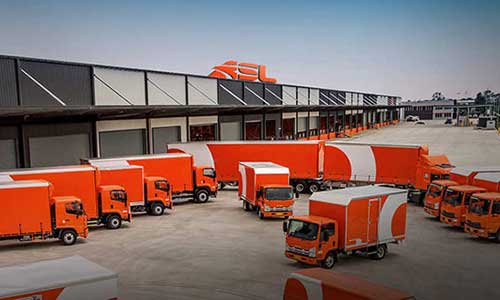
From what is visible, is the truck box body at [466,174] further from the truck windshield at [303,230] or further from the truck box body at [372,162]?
the truck windshield at [303,230]

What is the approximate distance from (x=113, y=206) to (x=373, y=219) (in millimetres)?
13120

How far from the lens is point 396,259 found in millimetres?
18781

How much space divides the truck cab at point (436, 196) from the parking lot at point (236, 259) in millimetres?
737

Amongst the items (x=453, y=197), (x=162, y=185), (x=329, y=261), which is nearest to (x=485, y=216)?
(x=453, y=197)

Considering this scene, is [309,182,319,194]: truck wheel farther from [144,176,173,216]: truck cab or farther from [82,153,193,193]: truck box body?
[144,176,173,216]: truck cab

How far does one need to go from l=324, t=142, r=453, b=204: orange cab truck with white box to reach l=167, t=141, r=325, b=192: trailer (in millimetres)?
881

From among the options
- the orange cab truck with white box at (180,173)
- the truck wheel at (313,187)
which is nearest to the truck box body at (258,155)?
the truck wheel at (313,187)

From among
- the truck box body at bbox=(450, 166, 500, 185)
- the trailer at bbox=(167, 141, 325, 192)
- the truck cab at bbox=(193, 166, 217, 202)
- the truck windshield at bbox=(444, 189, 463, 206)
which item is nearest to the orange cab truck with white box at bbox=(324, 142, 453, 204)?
the trailer at bbox=(167, 141, 325, 192)

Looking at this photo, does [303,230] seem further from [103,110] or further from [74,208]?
[103,110]

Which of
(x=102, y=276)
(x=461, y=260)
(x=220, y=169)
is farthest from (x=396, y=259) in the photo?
(x=220, y=169)

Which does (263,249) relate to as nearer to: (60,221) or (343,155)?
(60,221)

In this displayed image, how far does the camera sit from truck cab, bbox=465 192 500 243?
20.9 metres

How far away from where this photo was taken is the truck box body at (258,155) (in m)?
33.3

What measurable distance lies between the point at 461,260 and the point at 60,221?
17208mm
